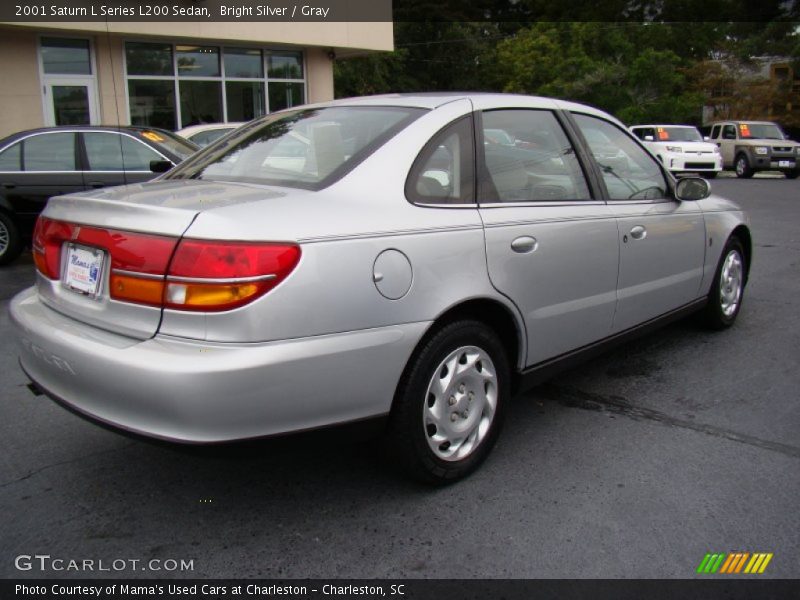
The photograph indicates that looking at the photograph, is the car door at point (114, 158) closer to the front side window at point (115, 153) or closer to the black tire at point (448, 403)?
the front side window at point (115, 153)

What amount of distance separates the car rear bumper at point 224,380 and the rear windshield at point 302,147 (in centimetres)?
71

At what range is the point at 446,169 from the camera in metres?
3.11

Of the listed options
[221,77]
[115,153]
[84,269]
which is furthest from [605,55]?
[84,269]

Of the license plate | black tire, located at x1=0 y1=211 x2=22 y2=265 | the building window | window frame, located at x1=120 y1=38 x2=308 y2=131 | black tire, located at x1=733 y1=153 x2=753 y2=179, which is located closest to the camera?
the license plate

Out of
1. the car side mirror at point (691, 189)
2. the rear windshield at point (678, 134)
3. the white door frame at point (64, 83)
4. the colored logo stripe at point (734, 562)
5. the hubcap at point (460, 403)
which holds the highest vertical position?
the white door frame at point (64, 83)

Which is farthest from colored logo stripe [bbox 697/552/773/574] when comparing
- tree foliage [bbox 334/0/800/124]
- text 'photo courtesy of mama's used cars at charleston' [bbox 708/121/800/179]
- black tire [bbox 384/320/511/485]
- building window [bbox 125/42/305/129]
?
tree foliage [bbox 334/0/800/124]

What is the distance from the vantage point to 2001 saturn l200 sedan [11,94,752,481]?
2414 millimetres

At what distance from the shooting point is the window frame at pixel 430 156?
2.92 m

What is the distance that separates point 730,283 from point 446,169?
124 inches

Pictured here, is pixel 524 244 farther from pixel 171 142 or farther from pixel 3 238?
pixel 3 238
